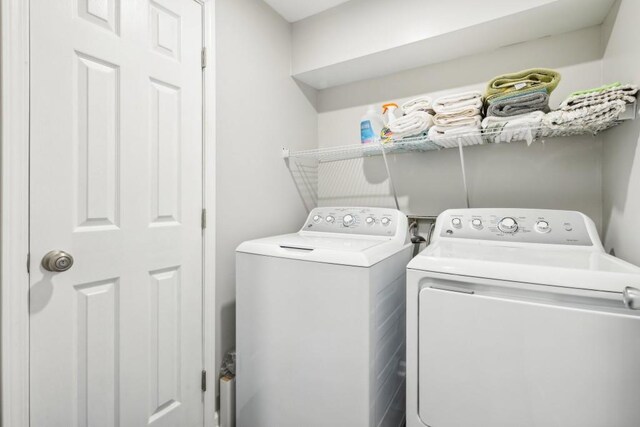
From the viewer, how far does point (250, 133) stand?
186 cm

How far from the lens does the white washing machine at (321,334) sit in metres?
1.22

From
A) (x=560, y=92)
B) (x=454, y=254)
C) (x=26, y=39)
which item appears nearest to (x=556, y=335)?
(x=454, y=254)

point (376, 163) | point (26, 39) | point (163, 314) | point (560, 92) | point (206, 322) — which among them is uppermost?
point (560, 92)

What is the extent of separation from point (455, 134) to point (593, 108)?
1.78 feet

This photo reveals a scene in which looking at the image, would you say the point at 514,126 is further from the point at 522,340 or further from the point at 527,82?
the point at 522,340

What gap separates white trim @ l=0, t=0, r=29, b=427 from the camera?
941 millimetres

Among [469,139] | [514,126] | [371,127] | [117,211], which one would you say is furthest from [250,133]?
[514,126]

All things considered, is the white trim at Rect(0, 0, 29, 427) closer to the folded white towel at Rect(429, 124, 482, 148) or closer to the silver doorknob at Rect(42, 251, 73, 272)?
the silver doorknob at Rect(42, 251, 73, 272)

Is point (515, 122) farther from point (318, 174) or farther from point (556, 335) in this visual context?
point (318, 174)

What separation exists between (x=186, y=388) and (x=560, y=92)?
2.55m

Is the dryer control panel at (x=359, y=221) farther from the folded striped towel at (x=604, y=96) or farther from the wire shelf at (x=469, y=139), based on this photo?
the folded striped towel at (x=604, y=96)

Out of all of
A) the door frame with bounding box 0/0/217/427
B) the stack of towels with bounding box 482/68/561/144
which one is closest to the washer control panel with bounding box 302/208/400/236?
the stack of towels with bounding box 482/68/561/144

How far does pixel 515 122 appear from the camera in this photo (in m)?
1.45

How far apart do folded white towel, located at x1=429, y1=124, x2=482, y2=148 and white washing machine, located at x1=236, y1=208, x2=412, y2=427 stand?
0.62 meters
